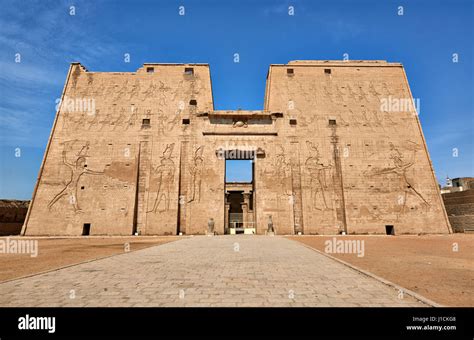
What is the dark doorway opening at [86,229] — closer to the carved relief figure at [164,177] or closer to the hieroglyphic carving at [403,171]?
the carved relief figure at [164,177]

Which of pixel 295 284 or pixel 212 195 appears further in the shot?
pixel 212 195

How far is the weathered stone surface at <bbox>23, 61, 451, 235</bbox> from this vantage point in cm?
2052

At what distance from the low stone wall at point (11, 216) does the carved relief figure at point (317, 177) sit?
22.5m

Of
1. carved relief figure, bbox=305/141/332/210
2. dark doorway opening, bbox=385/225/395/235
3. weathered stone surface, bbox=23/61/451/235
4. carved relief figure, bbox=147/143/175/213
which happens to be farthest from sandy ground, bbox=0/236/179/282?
dark doorway opening, bbox=385/225/395/235

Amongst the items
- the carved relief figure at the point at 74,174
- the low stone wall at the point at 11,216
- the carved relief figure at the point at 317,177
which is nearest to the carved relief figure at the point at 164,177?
the carved relief figure at the point at 74,174

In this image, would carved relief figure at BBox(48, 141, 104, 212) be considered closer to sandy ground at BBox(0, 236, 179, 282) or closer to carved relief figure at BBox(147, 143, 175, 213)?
carved relief figure at BBox(147, 143, 175, 213)

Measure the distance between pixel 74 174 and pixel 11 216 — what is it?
19.6 ft

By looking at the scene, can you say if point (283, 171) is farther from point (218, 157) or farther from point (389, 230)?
point (389, 230)

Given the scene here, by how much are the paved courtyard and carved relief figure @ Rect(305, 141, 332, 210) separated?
49.3 ft

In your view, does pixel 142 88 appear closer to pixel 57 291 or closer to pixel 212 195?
pixel 212 195
